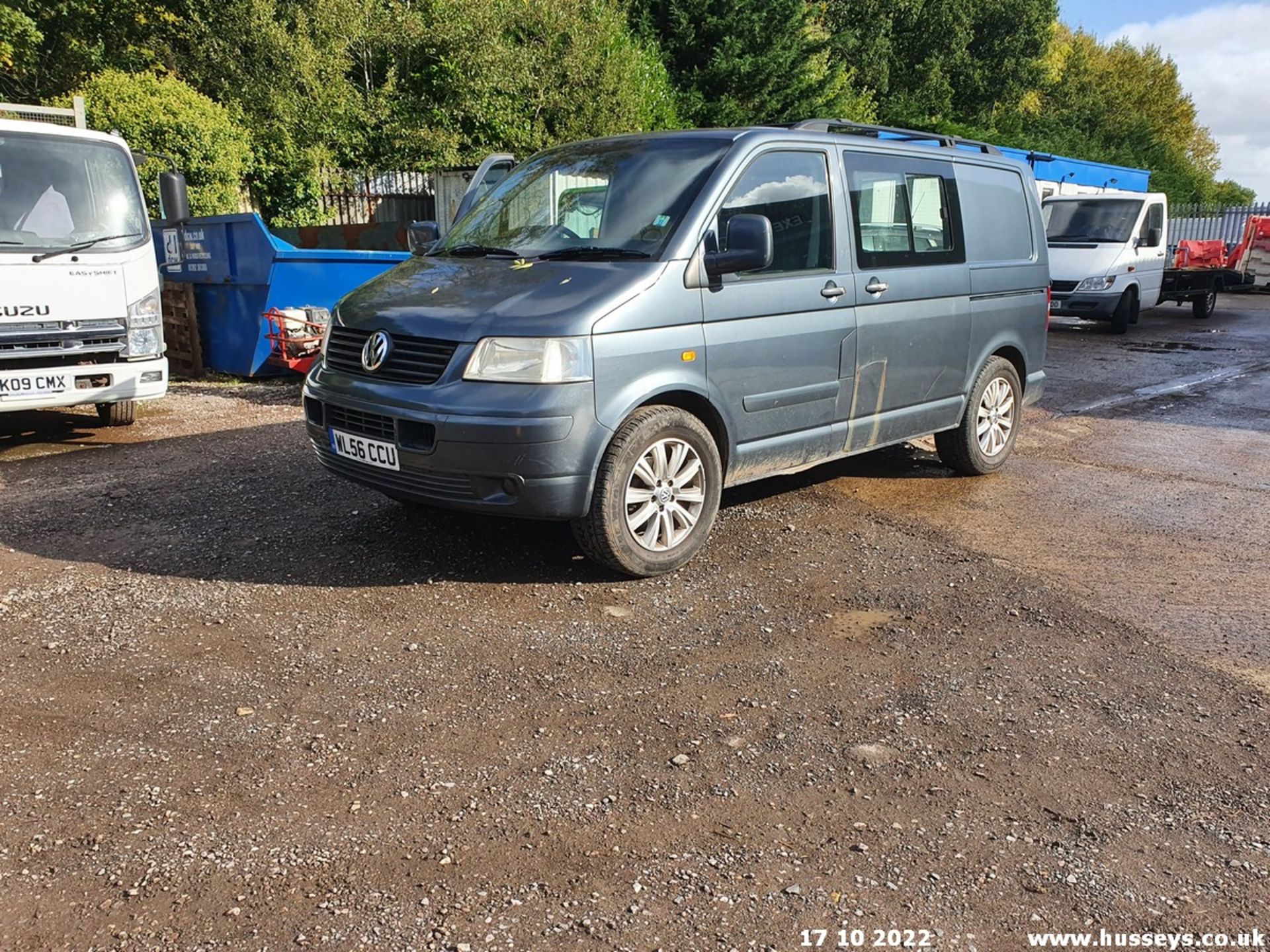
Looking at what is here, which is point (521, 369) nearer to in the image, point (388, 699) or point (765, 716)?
point (388, 699)

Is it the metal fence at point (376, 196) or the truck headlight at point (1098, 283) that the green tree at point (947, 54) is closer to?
the metal fence at point (376, 196)

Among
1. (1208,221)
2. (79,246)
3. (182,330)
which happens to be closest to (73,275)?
(79,246)

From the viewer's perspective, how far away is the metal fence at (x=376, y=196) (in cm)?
1977

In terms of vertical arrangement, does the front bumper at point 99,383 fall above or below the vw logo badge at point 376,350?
below

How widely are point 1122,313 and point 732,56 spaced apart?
14.3m

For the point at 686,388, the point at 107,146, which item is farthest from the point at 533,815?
the point at 107,146

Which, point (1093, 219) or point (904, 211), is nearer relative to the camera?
point (904, 211)

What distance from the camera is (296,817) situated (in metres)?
2.96

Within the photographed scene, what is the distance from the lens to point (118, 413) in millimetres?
8438

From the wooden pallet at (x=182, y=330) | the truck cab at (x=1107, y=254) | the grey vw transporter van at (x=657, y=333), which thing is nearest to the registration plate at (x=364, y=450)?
the grey vw transporter van at (x=657, y=333)

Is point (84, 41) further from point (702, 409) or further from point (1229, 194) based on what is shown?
point (1229, 194)

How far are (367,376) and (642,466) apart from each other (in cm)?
138

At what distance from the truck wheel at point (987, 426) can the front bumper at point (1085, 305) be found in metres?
10.3

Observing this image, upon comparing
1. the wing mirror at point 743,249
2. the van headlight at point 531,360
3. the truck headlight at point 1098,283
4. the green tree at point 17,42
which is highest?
the green tree at point 17,42
